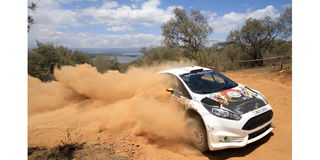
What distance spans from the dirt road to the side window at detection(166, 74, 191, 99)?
32 cm

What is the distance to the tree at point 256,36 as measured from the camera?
72.1ft

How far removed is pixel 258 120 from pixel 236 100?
55 centimetres

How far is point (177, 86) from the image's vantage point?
4.47 meters

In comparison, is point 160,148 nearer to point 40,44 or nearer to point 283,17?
point 40,44


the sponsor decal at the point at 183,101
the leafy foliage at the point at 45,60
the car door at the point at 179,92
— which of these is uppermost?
the leafy foliage at the point at 45,60

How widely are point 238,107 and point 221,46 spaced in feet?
83.2

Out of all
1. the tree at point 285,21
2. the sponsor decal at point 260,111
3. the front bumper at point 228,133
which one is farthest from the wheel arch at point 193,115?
the tree at point 285,21

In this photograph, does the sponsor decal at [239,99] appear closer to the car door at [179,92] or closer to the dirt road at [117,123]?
the car door at [179,92]

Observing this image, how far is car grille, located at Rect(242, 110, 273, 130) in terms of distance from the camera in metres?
3.28

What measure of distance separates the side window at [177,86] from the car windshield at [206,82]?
0.15 meters

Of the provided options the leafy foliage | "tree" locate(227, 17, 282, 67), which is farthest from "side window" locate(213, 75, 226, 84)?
"tree" locate(227, 17, 282, 67)

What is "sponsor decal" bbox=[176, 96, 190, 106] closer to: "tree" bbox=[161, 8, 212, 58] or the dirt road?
the dirt road

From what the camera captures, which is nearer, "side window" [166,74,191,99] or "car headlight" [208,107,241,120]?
"car headlight" [208,107,241,120]

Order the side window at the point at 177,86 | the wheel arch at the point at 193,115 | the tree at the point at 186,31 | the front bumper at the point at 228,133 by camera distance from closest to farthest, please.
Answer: the front bumper at the point at 228,133, the wheel arch at the point at 193,115, the side window at the point at 177,86, the tree at the point at 186,31
